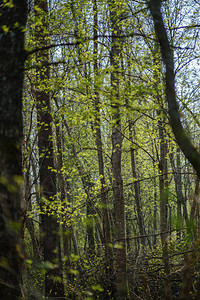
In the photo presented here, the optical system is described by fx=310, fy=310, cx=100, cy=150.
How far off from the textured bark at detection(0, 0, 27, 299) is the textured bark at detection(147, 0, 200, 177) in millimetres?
1394

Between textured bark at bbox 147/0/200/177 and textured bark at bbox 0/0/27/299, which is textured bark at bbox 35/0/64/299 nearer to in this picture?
textured bark at bbox 0/0/27/299

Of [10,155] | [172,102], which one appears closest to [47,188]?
[10,155]

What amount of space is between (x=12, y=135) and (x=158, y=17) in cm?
190

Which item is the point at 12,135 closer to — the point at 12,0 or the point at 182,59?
the point at 12,0

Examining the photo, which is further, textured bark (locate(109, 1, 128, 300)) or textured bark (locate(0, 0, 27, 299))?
textured bark (locate(109, 1, 128, 300))

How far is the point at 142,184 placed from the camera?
72.5 feet

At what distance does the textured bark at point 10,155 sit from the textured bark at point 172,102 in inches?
54.9

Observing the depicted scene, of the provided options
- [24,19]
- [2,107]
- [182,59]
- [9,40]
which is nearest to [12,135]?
[2,107]

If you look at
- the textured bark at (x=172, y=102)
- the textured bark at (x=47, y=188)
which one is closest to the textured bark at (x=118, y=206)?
the textured bark at (x=47, y=188)

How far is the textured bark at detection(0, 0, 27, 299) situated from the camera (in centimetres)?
287

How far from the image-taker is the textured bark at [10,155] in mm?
2873

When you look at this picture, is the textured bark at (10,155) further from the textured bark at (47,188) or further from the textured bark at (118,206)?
the textured bark at (47,188)

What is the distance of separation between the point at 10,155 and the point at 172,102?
169 cm

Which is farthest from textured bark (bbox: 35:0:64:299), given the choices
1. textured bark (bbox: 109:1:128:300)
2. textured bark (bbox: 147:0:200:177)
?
textured bark (bbox: 147:0:200:177)
